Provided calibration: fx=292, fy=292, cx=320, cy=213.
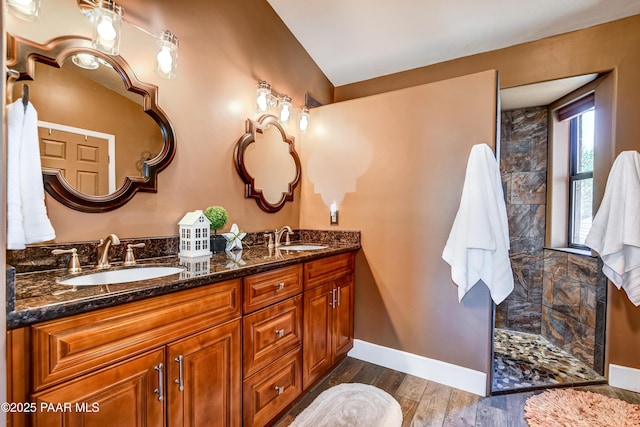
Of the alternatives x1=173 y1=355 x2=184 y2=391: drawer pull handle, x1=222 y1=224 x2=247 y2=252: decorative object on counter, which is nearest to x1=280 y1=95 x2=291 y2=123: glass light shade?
x1=222 y1=224 x2=247 y2=252: decorative object on counter

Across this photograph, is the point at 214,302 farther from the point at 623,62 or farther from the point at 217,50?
the point at 623,62

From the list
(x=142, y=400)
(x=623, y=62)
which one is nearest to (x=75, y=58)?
(x=142, y=400)

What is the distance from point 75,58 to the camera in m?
1.32

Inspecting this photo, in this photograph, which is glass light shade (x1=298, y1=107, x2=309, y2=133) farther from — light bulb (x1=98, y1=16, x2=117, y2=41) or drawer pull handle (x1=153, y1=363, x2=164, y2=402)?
drawer pull handle (x1=153, y1=363, x2=164, y2=402)

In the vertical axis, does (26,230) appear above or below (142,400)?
above

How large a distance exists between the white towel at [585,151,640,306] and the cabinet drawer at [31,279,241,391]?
249 centimetres

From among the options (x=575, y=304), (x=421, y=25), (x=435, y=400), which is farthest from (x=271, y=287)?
(x=575, y=304)

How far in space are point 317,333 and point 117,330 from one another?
1251 mm

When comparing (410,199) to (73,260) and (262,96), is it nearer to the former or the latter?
(262,96)

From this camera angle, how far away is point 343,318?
2.26m

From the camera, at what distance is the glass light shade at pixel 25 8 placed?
3.58ft

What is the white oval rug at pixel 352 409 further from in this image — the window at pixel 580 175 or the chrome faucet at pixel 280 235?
the window at pixel 580 175

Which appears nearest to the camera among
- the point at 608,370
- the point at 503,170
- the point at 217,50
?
the point at 217,50

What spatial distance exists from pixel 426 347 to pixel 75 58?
269 cm
